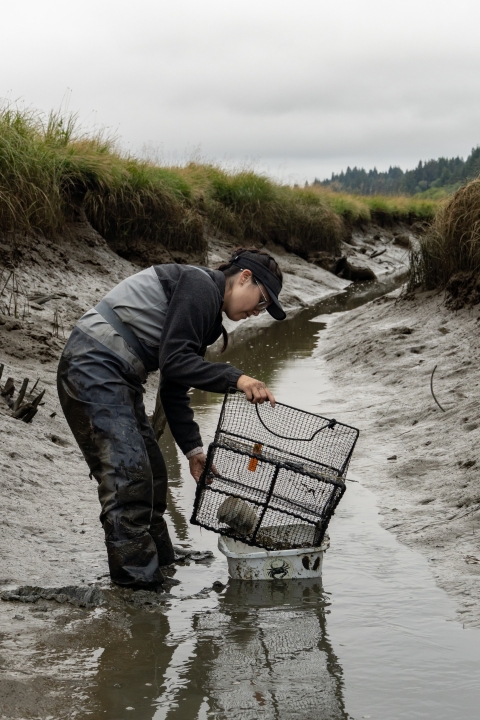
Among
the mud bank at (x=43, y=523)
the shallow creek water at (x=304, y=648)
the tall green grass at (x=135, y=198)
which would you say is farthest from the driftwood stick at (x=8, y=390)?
the tall green grass at (x=135, y=198)

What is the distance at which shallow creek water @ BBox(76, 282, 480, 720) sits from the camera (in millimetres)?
2895

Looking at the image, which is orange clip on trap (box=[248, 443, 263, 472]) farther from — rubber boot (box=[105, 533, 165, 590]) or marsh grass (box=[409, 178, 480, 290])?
marsh grass (box=[409, 178, 480, 290])

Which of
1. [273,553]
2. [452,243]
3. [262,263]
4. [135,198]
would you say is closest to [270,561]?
[273,553]

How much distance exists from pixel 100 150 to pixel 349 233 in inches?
567

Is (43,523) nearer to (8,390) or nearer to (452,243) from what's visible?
(8,390)

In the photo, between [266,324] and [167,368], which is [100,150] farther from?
[167,368]

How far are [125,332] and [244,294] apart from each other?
1.77ft

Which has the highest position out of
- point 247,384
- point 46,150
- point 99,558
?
point 46,150

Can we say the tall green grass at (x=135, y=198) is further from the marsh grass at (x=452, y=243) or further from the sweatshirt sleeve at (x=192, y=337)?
the sweatshirt sleeve at (x=192, y=337)

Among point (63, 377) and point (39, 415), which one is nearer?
point (63, 377)

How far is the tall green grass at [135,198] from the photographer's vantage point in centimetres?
1034

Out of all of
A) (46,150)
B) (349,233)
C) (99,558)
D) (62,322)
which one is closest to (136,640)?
(99,558)

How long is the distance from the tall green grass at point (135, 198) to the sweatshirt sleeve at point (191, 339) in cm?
636

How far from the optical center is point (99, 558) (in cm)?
420
